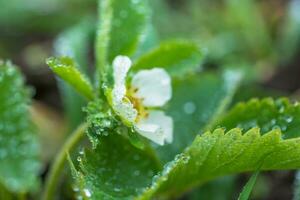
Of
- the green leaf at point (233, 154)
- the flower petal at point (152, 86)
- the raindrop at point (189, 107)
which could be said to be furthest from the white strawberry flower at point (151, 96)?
the raindrop at point (189, 107)

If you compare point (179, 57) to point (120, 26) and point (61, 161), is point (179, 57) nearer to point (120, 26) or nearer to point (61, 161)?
point (120, 26)

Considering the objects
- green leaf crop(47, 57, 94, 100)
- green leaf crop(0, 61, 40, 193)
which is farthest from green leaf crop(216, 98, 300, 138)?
green leaf crop(0, 61, 40, 193)

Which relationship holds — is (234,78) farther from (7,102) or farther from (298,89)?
(7,102)

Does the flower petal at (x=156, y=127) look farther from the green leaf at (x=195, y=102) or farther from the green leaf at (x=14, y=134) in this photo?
the green leaf at (x=14, y=134)

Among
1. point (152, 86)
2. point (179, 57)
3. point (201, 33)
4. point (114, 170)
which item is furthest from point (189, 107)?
point (201, 33)

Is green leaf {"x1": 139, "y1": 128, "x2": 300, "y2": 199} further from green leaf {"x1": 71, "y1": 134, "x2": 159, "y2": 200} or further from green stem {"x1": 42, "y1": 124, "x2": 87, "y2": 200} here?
green stem {"x1": 42, "y1": 124, "x2": 87, "y2": 200}

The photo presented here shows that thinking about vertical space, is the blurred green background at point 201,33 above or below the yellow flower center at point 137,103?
above

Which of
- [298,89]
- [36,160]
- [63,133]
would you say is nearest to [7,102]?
[36,160]
